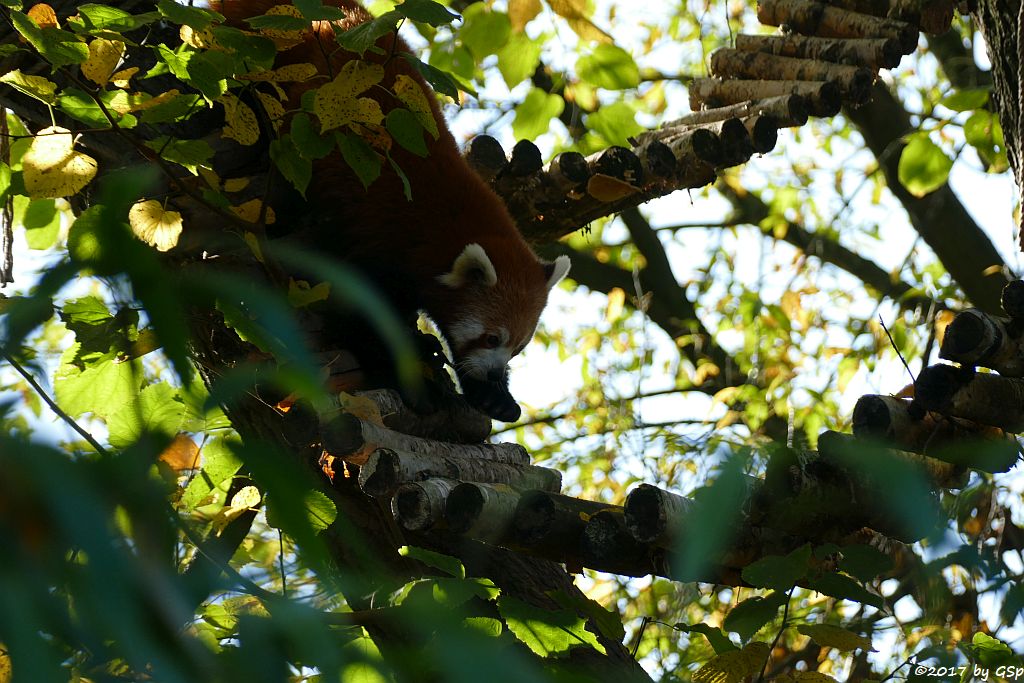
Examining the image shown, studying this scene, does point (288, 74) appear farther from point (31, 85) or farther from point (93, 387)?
point (93, 387)

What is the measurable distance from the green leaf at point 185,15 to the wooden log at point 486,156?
1.77m

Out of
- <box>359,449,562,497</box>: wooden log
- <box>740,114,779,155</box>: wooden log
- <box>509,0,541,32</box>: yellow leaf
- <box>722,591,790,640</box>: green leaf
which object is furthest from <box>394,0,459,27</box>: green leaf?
<box>740,114,779,155</box>: wooden log

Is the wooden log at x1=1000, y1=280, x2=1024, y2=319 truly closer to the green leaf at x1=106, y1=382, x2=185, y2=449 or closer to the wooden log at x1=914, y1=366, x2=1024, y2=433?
the wooden log at x1=914, y1=366, x2=1024, y2=433

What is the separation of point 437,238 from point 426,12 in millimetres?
1854

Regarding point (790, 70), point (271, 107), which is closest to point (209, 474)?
point (271, 107)

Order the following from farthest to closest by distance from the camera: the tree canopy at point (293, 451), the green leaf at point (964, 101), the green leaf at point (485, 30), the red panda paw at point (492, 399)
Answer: the red panda paw at point (492, 399), the green leaf at point (964, 101), the green leaf at point (485, 30), the tree canopy at point (293, 451)

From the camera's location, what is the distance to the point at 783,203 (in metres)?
7.32

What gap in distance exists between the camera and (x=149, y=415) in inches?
46.2

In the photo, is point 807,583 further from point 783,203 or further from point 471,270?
point 783,203

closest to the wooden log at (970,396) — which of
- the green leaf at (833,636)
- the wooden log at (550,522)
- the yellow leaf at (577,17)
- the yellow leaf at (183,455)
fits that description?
the green leaf at (833,636)

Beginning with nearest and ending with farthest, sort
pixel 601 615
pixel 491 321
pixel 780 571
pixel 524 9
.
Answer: pixel 780 571, pixel 601 615, pixel 524 9, pixel 491 321

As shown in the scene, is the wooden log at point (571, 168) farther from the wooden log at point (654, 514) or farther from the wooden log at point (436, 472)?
the wooden log at point (654, 514)

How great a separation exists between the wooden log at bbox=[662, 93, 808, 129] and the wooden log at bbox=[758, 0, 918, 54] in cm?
42

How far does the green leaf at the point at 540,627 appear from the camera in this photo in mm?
1733
